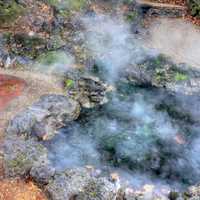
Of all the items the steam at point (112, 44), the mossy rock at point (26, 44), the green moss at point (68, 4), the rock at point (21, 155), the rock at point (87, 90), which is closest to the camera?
the rock at point (21, 155)

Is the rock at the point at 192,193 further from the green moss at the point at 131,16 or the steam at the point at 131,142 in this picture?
the green moss at the point at 131,16

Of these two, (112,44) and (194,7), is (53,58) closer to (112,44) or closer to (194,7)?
(112,44)

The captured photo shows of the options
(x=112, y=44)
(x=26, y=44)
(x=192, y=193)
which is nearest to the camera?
(x=192, y=193)

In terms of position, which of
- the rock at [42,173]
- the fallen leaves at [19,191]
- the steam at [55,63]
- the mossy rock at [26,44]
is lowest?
the fallen leaves at [19,191]

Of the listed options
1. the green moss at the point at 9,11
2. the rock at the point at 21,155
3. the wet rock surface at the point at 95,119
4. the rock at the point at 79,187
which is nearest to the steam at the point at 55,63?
the wet rock surface at the point at 95,119

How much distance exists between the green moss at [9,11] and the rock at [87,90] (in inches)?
196

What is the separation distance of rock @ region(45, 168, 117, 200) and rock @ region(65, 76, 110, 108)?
176 inches

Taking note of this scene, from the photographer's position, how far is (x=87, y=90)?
1678 cm

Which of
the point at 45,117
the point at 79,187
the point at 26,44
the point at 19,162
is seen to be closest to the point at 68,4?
the point at 26,44

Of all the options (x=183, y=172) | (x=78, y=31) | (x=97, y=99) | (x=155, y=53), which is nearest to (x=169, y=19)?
(x=155, y=53)

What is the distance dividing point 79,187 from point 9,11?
439 inches

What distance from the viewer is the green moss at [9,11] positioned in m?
19.2

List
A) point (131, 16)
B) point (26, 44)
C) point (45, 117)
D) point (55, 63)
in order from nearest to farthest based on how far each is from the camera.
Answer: point (45, 117) < point (55, 63) < point (26, 44) < point (131, 16)

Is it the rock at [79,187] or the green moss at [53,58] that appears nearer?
the rock at [79,187]
